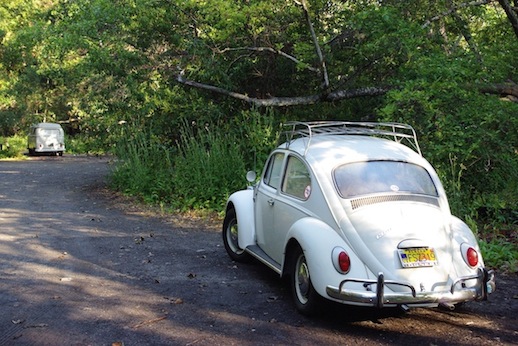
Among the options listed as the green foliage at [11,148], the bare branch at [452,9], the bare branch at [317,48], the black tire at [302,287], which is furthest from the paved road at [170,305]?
the green foliage at [11,148]

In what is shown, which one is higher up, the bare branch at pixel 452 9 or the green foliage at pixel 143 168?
the bare branch at pixel 452 9

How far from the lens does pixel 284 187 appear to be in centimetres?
640

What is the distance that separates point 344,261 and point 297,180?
4.78ft

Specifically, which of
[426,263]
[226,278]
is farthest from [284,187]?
[426,263]

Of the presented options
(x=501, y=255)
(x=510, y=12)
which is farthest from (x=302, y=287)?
(x=510, y=12)

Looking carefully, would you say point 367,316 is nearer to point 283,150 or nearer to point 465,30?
point 283,150

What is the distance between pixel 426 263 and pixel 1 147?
3739 centimetres

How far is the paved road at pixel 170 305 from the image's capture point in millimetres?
4848

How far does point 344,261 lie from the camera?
16.1 ft

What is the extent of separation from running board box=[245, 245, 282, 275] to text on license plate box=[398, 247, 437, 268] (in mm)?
1547

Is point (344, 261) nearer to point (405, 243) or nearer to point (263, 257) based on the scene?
point (405, 243)

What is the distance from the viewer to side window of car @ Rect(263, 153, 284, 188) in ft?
22.0

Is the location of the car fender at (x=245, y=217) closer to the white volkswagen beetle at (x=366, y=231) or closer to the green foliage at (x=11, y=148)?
the white volkswagen beetle at (x=366, y=231)

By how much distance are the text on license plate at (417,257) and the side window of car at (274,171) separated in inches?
82.7
